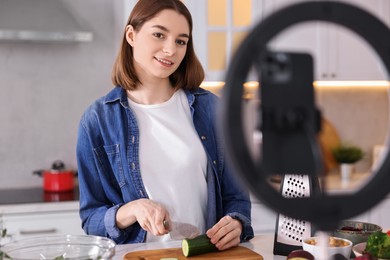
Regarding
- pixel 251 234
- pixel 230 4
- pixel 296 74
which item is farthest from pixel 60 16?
pixel 296 74

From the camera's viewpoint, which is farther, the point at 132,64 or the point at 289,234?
the point at 132,64

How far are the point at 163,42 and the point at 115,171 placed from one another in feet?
1.38

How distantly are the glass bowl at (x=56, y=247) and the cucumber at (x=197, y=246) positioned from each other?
0.34 meters

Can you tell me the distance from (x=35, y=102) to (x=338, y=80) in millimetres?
1823

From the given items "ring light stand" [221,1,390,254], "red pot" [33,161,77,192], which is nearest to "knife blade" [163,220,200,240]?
"ring light stand" [221,1,390,254]

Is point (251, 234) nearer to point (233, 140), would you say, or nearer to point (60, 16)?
point (233, 140)

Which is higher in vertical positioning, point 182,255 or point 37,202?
point 182,255

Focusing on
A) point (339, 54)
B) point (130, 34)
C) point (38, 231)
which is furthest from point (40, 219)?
point (339, 54)

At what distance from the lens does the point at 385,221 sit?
136 inches

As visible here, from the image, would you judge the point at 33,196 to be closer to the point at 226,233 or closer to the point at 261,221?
the point at 261,221

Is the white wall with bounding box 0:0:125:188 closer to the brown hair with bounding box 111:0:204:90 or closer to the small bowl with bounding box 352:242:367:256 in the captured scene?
the brown hair with bounding box 111:0:204:90

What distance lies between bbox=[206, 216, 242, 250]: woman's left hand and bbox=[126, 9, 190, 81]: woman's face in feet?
1.56

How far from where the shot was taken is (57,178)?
3266mm

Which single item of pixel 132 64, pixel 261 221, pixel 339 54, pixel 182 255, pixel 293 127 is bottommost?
pixel 261 221
